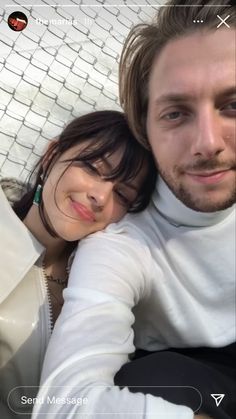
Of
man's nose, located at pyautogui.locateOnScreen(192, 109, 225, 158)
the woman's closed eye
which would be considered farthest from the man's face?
the woman's closed eye

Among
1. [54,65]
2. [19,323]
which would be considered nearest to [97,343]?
[19,323]

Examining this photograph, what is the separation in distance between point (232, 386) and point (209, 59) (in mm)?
473

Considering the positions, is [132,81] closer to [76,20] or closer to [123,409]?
[76,20]

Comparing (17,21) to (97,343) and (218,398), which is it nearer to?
(97,343)

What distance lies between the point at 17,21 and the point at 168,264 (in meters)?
0.43

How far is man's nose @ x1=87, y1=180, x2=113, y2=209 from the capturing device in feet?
2.37

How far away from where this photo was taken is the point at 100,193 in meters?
0.73

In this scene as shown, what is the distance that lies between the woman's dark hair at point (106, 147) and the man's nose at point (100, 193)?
14 mm

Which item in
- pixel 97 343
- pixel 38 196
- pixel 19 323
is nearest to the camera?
pixel 97 343

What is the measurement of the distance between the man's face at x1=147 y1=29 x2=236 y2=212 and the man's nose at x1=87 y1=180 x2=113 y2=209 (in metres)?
0.10

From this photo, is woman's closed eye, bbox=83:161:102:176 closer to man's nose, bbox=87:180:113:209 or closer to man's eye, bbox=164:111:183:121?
man's nose, bbox=87:180:113:209

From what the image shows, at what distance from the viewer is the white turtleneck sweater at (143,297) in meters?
0.58

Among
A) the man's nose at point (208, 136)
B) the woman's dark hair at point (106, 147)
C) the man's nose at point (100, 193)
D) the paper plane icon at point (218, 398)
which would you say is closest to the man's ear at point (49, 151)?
the woman's dark hair at point (106, 147)

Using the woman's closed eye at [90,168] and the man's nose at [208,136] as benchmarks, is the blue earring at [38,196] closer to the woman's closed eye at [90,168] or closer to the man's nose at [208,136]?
the woman's closed eye at [90,168]
